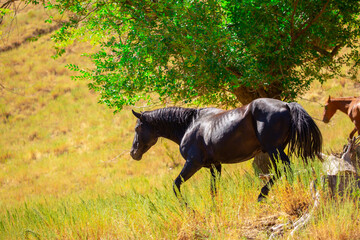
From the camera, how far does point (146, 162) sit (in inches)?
707

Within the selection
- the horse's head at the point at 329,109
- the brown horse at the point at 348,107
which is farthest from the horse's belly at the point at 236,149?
the horse's head at the point at 329,109

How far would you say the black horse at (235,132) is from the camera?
5.38 meters

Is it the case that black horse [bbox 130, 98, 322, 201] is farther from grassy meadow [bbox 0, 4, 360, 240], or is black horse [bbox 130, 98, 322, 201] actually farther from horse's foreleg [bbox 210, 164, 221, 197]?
grassy meadow [bbox 0, 4, 360, 240]

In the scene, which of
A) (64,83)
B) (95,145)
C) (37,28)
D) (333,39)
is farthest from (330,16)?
(37,28)

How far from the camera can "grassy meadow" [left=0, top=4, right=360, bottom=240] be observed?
4.73 metres

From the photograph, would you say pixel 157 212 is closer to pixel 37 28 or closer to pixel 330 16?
pixel 330 16

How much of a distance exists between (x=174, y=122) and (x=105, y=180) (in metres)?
10.3

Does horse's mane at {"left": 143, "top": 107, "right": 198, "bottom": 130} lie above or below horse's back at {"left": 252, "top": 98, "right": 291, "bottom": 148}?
below

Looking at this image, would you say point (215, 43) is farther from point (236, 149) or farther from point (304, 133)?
point (304, 133)

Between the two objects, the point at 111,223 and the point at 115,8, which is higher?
the point at 115,8

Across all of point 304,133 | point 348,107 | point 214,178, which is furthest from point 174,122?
point 348,107

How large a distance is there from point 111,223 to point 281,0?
5.86 m

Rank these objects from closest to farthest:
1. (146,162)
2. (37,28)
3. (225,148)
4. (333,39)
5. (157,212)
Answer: (157,212), (225,148), (333,39), (146,162), (37,28)

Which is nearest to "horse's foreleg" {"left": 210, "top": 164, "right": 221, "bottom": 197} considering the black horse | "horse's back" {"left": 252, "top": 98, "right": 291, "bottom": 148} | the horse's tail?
the black horse
